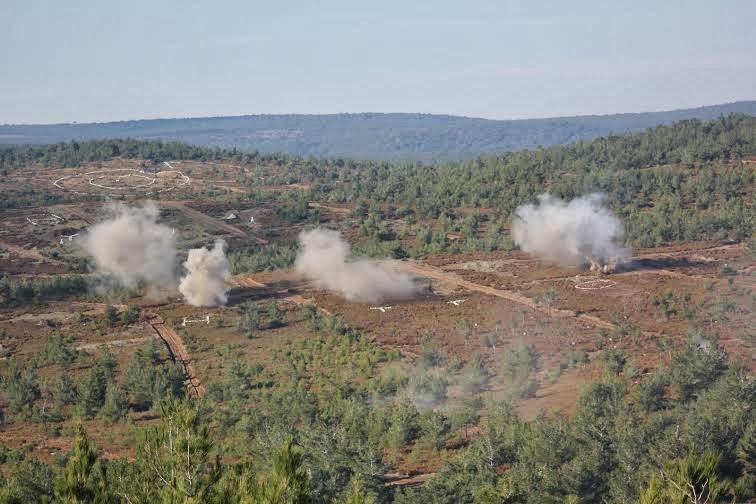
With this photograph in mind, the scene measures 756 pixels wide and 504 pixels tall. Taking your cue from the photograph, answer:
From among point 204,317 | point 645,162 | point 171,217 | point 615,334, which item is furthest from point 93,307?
point 645,162

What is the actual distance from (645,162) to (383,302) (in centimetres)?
5028

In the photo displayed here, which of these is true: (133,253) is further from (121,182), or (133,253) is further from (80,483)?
(121,182)

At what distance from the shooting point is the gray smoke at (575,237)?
60375 mm

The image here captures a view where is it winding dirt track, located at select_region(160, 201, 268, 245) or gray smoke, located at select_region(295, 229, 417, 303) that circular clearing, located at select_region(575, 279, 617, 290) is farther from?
winding dirt track, located at select_region(160, 201, 268, 245)

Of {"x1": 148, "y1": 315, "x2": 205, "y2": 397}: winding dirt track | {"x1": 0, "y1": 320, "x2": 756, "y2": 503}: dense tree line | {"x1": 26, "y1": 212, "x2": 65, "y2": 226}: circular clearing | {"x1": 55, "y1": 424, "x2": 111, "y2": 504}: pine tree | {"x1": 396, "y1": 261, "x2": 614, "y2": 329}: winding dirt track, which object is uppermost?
{"x1": 55, "y1": 424, "x2": 111, "y2": 504}: pine tree

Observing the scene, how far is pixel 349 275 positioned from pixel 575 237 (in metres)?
16.3

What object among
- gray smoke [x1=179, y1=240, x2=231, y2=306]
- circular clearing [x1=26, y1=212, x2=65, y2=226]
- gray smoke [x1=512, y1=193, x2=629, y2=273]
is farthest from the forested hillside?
circular clearing [x1=26, y1=212, x2=65, y2=226]

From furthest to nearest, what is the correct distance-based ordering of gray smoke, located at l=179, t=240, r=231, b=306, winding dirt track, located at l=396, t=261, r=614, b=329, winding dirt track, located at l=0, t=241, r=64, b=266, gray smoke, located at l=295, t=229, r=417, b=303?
1. winding dirt track, located at l=0, t=241, r=64, b=266
2. gray smoke, located at l=295, t=229, r=417, b=303
3. gray smoke, located at l=179, t=240, r=231, b=306
4. winding dirt track, located at l=396, t=261, r=614, b=329

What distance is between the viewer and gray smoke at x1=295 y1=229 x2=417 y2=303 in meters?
56.5

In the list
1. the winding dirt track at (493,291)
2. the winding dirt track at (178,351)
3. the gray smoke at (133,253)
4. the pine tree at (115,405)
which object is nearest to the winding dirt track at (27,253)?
the gray smoke at (133,253)

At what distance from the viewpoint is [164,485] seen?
61.9 ft

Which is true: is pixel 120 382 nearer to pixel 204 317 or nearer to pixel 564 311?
pixel 204 317

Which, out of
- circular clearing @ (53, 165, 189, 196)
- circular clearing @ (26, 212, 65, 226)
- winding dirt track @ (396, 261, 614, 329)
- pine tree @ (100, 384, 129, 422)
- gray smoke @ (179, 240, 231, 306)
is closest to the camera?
pine tree @ (100, 384, 129, 422)

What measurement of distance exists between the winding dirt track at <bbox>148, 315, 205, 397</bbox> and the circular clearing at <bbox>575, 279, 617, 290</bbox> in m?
25.2
